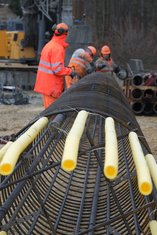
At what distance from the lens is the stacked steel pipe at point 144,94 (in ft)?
46.4

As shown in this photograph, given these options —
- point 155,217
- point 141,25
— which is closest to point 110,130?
point 155,217

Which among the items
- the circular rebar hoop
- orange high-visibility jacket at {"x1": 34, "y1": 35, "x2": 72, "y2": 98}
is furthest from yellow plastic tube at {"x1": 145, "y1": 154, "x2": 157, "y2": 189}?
the circular rebar hoop

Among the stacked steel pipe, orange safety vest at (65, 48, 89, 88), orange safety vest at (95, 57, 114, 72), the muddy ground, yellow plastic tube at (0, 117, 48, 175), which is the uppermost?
yellow plastic tube at (0, 117, 48, 175)

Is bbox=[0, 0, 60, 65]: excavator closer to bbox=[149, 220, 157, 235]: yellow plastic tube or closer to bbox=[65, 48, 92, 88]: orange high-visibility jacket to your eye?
bbox=[65, 48, 92, 88]: orange high-visibility jacket

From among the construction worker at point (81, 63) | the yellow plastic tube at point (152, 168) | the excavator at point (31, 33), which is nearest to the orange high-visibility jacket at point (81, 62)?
the construction worker at point (81, 63)

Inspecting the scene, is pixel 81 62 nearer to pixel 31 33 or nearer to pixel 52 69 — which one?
pixel 52 69

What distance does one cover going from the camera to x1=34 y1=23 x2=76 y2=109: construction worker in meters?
8.67

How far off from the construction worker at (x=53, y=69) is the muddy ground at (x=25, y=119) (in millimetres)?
2235

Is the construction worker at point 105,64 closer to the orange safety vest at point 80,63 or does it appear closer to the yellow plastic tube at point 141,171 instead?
the orange safety vest at point 80,63

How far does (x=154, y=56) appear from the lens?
2522 centimetres

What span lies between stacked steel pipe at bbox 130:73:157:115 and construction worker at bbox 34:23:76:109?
18.1 ft

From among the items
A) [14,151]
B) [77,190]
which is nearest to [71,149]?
[14,151]

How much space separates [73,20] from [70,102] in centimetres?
1770

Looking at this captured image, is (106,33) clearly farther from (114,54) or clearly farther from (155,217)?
(155,217)
